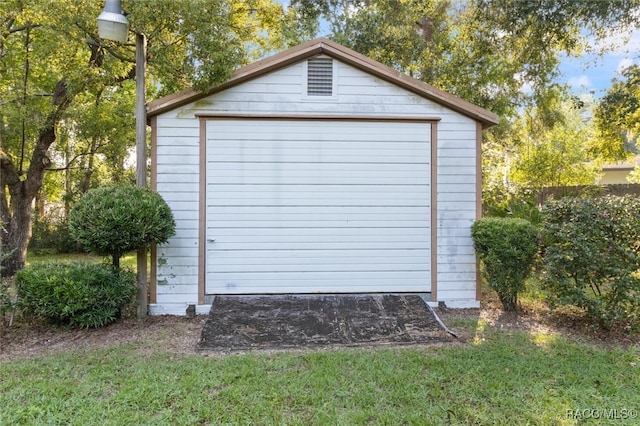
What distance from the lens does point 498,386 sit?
307 cm

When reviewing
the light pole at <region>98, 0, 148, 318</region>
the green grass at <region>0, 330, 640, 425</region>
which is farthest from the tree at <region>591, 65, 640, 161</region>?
the light pole at <region>98, 0, 148, 318</region>

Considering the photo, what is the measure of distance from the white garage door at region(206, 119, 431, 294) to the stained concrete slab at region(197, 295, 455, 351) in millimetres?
228

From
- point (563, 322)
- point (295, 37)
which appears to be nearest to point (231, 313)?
point (563, 322)

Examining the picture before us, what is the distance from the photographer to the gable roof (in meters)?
4.92

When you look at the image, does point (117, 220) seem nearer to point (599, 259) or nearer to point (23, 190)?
point (599, 259)

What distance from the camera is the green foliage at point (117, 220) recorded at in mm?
4094

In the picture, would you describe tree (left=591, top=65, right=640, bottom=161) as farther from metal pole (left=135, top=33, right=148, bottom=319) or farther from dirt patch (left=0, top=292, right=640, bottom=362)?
metal pole (left=135, top=33, right=148, bottom=319)

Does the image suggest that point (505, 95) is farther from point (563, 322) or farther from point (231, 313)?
point (231, 313)

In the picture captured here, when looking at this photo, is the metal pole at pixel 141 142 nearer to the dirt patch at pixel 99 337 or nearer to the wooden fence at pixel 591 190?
the dirt patch at pixel 99 337

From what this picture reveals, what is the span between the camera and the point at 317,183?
17.3 ft

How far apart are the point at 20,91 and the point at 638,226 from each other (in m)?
10.5

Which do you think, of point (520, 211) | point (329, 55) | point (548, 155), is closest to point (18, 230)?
point (329, 55)

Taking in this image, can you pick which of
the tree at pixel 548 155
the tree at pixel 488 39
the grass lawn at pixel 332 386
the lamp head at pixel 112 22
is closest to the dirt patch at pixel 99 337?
the grass lawn at pixel 332 386

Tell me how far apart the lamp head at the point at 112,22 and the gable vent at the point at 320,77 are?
7.61ft
